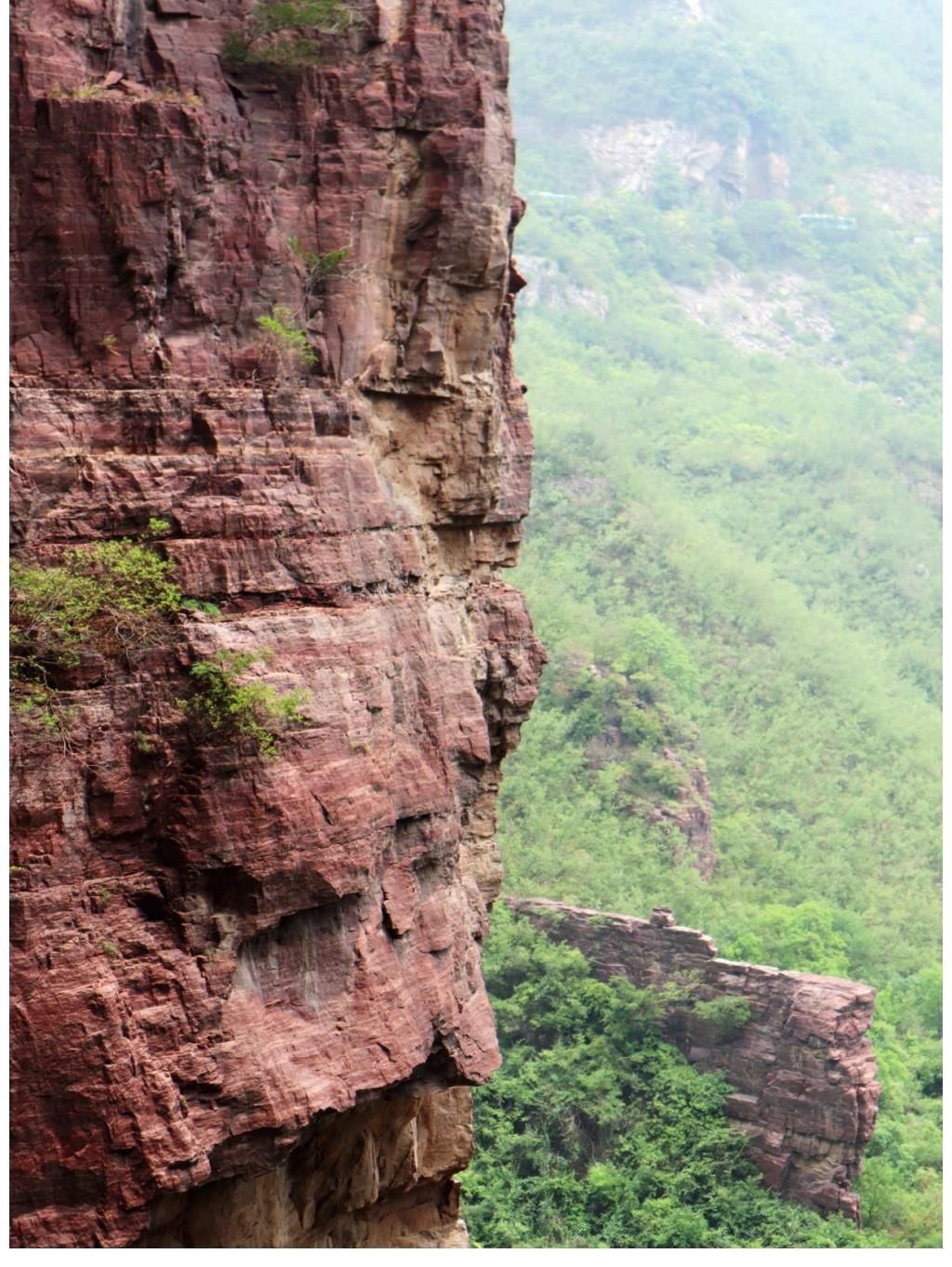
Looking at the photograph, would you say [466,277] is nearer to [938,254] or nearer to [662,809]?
[662,809]

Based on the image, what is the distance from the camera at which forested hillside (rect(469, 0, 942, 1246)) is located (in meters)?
41.0

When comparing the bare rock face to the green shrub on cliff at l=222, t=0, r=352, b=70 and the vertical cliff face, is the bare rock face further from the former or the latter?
the green shrub on cliff at l=222, t=0, r=352, b=70

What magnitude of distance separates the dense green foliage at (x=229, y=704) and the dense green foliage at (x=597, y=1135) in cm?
1902

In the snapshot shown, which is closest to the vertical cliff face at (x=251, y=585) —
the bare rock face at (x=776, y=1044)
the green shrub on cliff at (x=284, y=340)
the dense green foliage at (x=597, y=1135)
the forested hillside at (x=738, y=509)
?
the green shrub on cliff at (x=284, y=340)

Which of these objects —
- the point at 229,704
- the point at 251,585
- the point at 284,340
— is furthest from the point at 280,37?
the point at 229,704

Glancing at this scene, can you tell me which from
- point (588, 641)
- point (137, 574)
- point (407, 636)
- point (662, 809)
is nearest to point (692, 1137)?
point (662, 809)

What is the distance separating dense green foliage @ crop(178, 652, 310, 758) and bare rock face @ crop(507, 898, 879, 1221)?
21605 millimetres

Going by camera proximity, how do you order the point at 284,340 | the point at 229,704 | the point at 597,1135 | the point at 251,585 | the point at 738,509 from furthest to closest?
1. the point at 738,509
2. the point at 597,1135
3. the point at 284,340
4. the point at 251,585
5. the point at 229,704

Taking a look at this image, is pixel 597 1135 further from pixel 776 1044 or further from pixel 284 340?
pixel 284 340

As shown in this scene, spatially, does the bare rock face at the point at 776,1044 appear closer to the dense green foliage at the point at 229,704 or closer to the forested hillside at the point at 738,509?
the forested hillside at the point at 738,509

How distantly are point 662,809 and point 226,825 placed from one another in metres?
30.0

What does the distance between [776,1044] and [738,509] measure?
1080 inches

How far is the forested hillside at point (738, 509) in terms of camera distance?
4100 cm

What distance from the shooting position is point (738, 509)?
5912 centimetres
